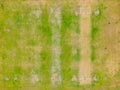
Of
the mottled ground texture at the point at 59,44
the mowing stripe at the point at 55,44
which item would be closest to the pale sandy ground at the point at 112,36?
the mottled ground texture at the point at 59,44

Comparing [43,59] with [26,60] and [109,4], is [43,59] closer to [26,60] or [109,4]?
[26,60]

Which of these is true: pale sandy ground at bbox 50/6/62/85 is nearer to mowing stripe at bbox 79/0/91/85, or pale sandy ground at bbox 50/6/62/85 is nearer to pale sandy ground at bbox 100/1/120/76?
mowing stripe at bbox 79/0/91/85

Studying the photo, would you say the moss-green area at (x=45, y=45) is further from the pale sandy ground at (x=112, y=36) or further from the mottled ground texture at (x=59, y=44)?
the pale sandy ground at (x=112, y=36)

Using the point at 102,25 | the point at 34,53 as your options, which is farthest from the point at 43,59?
the point at 102,25

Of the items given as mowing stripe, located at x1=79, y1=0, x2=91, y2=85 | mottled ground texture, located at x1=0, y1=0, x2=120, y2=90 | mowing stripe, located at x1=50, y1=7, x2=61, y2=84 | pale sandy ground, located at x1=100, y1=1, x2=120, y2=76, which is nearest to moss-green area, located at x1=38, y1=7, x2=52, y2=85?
mottled ground texture, located at x1=0, y1=0, x2=120, y2=90

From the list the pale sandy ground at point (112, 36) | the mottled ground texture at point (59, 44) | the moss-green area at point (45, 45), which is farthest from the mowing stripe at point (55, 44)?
the pale sandy ground at point (112, 36)

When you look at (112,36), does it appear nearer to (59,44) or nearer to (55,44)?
(59,44)

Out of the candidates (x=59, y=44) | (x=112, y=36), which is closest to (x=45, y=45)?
(x=59, y=44)

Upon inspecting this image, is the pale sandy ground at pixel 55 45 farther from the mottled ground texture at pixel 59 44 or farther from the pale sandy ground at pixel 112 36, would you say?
the pale sandy ground at pixel 112 36
